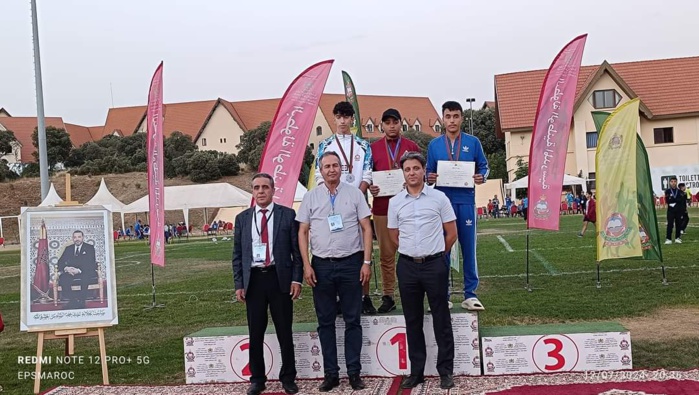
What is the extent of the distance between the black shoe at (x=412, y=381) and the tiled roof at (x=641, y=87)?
41.0 m

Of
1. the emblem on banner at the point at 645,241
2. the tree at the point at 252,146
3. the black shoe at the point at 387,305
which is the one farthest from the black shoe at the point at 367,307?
the tree at the point at 252,146

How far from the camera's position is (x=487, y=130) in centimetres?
6919

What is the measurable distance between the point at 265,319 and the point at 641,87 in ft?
150

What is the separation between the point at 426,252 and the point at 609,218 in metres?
5.17

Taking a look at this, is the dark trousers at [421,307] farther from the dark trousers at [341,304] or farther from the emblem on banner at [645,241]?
the emblem on banner at [645,241]

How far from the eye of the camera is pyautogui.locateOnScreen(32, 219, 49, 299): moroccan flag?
6.36m

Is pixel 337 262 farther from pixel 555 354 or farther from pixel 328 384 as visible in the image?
pixel 555 354

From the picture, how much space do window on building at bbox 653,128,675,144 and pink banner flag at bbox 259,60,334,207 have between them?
4180 centimetres

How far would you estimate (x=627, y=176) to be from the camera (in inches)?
371

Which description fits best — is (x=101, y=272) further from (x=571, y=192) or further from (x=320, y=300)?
(x=571, y=192)

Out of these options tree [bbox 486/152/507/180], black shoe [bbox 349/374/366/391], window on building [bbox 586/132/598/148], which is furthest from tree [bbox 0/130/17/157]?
black shoe [bbox 349/374/366/391]

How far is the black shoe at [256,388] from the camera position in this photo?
5.54m

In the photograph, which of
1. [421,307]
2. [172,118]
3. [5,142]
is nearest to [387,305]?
[421,307]

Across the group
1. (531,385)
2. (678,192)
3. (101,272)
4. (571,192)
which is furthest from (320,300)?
(571,192)
